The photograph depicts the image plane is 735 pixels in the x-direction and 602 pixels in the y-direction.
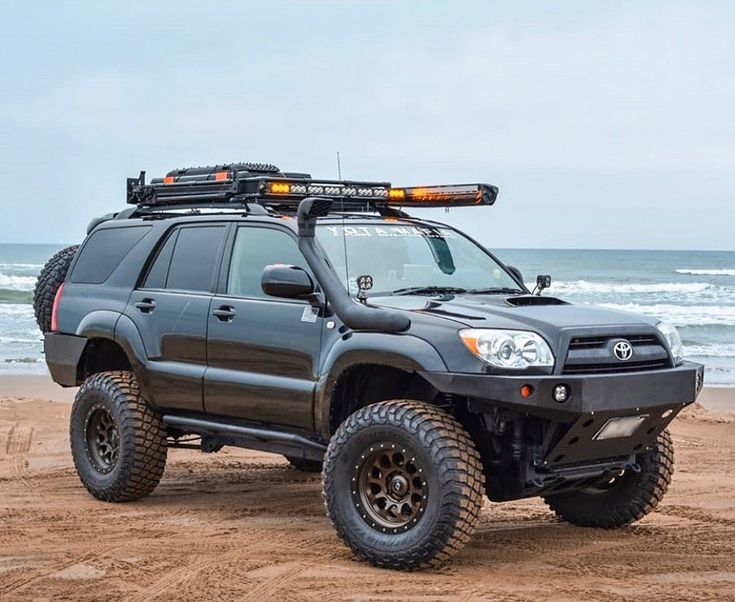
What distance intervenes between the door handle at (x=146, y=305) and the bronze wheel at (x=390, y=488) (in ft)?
7.34

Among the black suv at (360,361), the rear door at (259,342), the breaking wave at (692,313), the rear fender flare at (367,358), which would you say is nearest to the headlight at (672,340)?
the black suv at (360,361)

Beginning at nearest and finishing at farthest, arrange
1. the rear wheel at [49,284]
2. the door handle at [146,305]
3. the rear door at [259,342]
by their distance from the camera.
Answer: the rear door at [259,342]
the door handle at [146,305]
the rear wheel at [49,284]

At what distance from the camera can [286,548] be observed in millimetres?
6668

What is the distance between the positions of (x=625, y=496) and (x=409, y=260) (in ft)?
6.06

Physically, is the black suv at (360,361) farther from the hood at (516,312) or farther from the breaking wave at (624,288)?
the breaking wave at (624,288)

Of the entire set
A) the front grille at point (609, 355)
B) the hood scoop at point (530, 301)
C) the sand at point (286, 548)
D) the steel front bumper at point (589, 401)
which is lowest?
the sand at point (286, 548)

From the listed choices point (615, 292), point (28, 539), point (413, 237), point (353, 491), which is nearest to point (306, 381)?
point (353, 491)

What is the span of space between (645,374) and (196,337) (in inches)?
109

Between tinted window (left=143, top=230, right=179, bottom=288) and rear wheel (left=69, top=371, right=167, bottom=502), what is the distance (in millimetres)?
647

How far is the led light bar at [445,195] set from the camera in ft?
25.4

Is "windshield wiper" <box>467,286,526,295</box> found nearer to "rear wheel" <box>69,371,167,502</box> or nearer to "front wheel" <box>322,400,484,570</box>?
"front wheel" <box>322,400,484,570</box>

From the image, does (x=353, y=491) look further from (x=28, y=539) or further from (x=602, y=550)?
(x=28, y=539)

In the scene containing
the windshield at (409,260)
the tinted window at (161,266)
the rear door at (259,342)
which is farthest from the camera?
the tinted window at (161,266)

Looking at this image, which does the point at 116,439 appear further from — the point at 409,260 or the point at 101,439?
the point at 409,260
